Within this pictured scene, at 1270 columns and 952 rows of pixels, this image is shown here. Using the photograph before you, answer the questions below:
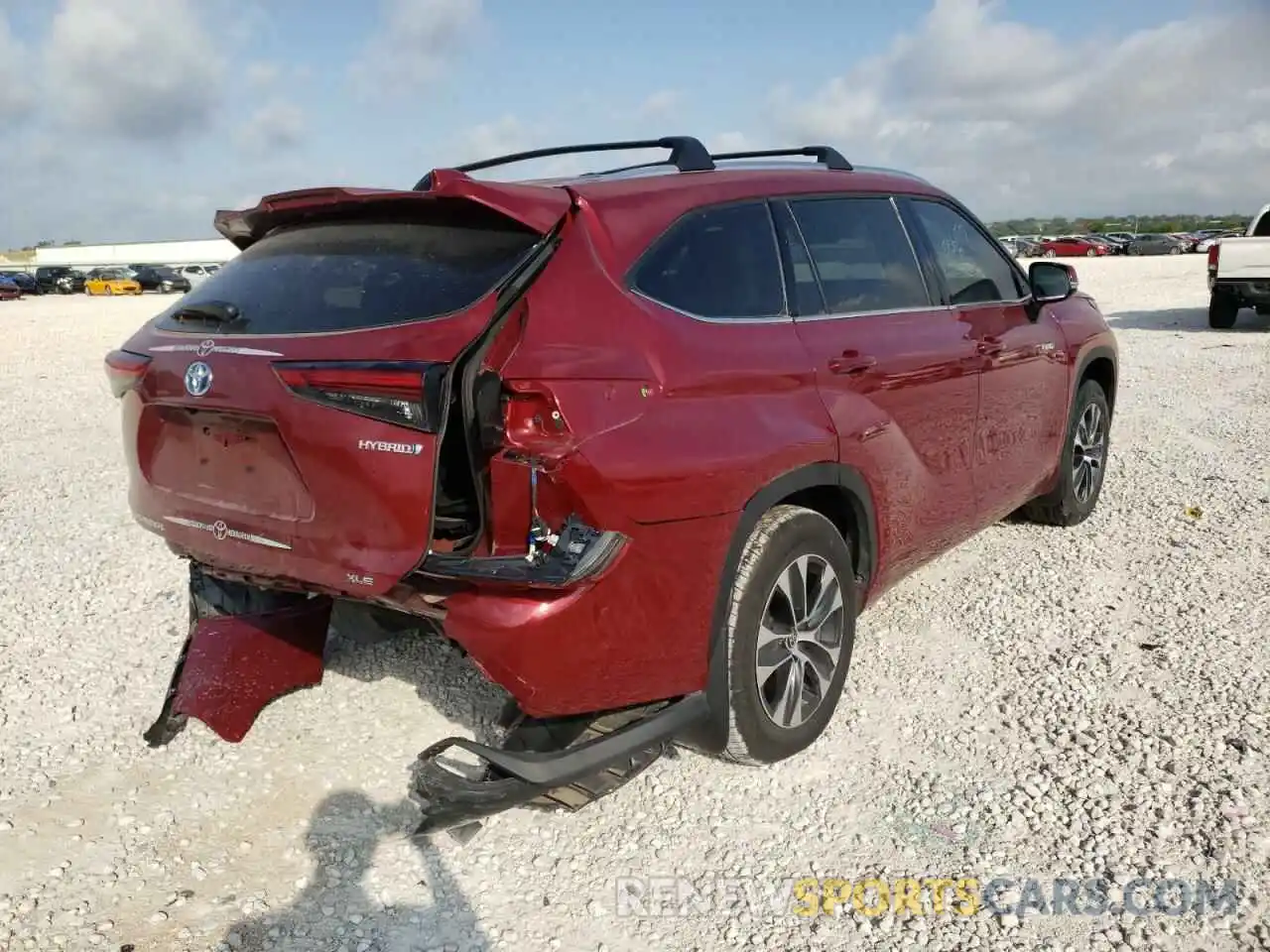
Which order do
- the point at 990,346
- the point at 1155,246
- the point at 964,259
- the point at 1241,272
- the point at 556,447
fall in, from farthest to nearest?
the point at 1155,246 < the point at 1241,272 < the point at 964,259 < the point at 990,346 < the point at 556,447

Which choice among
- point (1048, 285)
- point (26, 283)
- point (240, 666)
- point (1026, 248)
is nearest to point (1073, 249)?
point (1026, 248)

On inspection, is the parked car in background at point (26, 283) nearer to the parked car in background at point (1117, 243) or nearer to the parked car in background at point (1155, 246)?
the parked car in background at point (1117, 243)

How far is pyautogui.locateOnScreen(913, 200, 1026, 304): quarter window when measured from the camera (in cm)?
423

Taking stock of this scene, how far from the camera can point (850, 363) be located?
3.39 meters

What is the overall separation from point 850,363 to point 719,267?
60 cm

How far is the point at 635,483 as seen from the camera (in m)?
2.58

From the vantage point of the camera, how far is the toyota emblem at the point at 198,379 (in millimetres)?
2840

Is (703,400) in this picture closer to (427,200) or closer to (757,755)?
(427,200)

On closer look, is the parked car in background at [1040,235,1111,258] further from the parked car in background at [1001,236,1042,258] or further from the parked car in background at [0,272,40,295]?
the parked car in background at [0,272,40,295]

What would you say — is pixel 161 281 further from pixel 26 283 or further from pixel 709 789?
pixel 709 789

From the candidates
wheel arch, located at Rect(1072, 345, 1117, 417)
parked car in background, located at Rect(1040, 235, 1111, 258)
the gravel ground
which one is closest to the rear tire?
wheel arch, located at Rect(1072, 345, 1117, 417)

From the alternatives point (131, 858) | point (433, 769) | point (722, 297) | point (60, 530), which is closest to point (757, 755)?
point (433, 769)

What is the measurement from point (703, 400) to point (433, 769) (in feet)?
3.96

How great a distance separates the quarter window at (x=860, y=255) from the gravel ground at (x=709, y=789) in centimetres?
144
